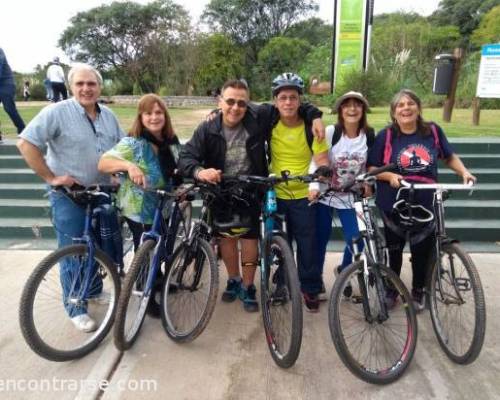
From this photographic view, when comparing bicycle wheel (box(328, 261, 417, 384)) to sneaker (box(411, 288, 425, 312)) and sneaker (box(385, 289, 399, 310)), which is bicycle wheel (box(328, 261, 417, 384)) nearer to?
sneaker (box(385, 289, 399, 310))

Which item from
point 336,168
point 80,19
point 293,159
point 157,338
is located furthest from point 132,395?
point 80,19

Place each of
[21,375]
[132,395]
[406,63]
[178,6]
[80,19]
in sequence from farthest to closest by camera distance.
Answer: [80,19] → [178,6] → [406,63] → [21,375] → [132,395]

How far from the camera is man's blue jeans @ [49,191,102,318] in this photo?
107 inches

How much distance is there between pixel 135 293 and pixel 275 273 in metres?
0.97

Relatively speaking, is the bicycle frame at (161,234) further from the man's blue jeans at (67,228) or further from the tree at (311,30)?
the tree at (311,30)

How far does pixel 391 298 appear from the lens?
281 centimetres

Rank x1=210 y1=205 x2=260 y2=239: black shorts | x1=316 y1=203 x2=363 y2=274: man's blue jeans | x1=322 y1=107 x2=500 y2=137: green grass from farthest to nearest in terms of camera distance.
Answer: x1=322 y1=107 x2=500 y2=137: green grass → x1=316 y1=203 x2=363 y2=274: man's blue jeans → x1=210 y1=205 x2=260 y2=239: black shorts

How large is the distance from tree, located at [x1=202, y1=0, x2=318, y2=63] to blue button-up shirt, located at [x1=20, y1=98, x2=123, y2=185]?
31902mm

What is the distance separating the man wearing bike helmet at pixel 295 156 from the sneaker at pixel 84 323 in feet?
5.23

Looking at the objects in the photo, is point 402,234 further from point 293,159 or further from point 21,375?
point 21,375

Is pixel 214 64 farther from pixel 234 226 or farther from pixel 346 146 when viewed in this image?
pixel 234 226

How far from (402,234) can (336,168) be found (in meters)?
0.68

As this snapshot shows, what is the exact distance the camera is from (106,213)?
2.83 m

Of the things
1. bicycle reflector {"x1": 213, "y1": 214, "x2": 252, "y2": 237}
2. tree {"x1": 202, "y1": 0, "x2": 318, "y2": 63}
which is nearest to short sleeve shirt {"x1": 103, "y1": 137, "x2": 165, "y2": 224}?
bicycle reflector {"x1": 213, "y1": 214, "x2": 252, "y2": 237}
